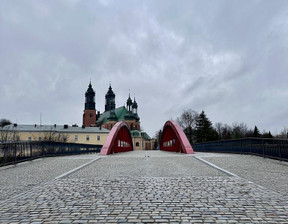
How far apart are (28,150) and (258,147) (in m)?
11.7

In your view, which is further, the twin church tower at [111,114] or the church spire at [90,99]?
the church spire at [90,99]

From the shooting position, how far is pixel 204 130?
57.8m

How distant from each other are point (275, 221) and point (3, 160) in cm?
1082

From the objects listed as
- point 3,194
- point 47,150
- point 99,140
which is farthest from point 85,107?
point 3,194

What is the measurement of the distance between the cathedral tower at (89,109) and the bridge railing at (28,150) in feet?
242

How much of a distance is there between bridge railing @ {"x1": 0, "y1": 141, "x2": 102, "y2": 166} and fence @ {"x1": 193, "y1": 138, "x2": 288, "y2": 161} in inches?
446

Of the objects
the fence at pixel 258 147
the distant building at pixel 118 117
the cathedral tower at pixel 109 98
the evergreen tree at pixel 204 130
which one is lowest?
the fence at pixel 258 147

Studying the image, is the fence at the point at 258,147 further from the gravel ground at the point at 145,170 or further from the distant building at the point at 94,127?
Answer: the distant building at the point at 94,127

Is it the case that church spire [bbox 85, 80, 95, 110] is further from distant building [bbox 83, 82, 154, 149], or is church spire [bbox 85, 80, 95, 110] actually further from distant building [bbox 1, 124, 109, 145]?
distant building [bbox 1, 124, 109, 145]

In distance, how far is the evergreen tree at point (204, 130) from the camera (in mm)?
57641

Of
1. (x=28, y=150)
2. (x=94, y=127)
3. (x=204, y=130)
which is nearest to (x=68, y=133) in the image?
(x=94, y=127)

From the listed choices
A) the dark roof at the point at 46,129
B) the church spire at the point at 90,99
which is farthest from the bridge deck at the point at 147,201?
the church spire at the point at 90,99

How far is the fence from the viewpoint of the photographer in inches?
456

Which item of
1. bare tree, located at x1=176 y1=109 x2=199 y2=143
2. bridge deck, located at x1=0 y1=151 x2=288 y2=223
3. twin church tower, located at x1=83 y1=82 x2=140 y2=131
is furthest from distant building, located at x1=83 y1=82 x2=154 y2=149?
bridge deck, located at x1=0 y1=151 x2=288 y2=223
